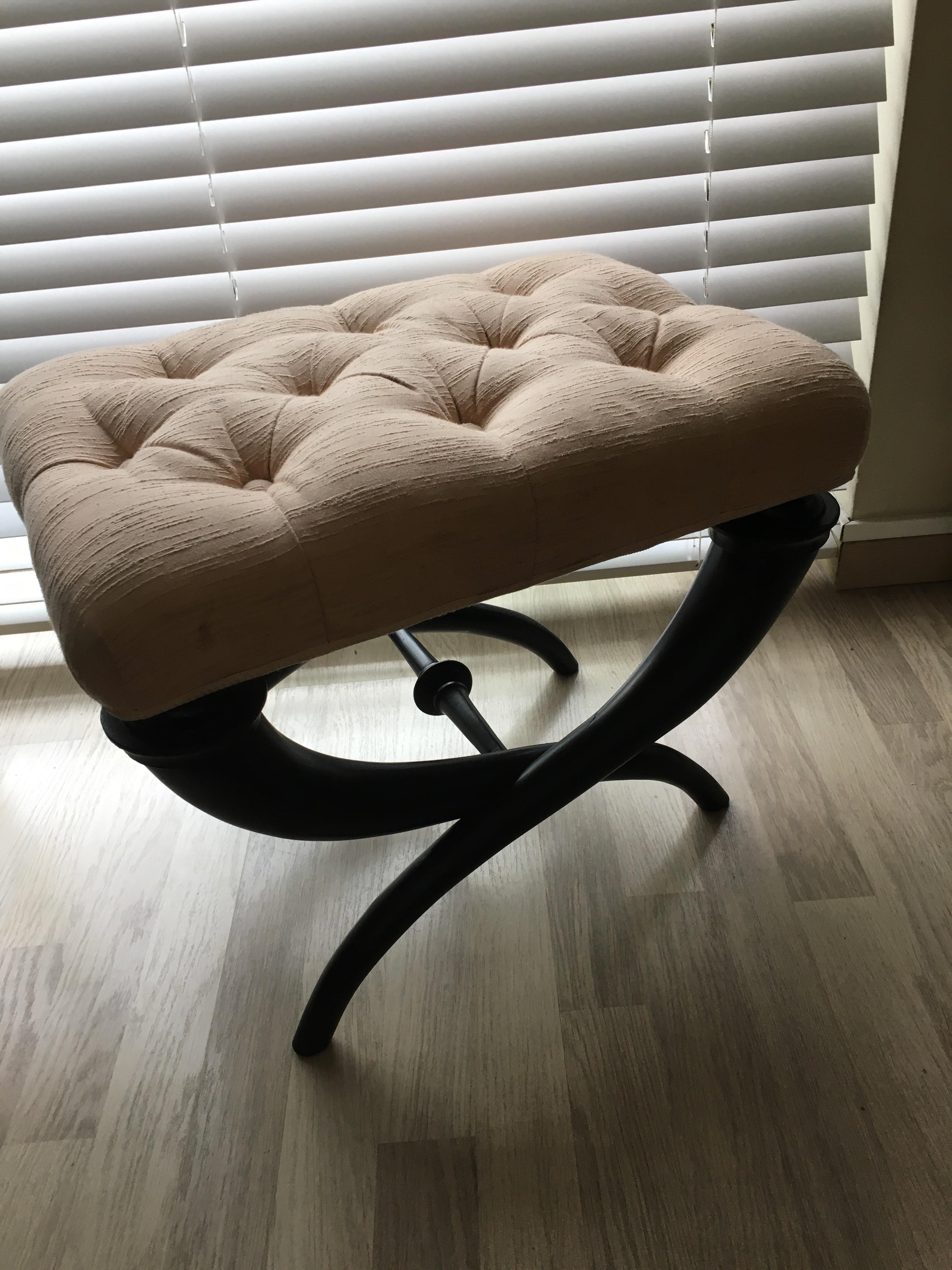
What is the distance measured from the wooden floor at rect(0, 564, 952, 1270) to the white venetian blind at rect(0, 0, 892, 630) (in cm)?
47

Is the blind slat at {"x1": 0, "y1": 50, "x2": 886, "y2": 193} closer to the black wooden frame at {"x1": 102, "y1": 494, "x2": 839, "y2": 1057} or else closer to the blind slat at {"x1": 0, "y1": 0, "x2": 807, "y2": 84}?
the blind slat at {"x1": 0, "y1": 0, "x2": 807, "y2": 84}

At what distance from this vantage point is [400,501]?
0.54 metres

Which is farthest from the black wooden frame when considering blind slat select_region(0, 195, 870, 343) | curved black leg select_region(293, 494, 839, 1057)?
blind slat select_region(0, 195, 870, 343)

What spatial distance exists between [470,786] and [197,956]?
332mm

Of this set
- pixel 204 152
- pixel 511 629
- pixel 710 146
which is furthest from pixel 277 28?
pixel 511 629

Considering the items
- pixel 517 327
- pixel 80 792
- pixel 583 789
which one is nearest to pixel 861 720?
pixel 583 789

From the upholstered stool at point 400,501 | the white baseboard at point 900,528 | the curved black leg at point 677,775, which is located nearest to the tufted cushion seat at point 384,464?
the upholstered stool at point 400,501

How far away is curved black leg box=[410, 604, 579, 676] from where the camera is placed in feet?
3.56

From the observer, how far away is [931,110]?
3.28ft

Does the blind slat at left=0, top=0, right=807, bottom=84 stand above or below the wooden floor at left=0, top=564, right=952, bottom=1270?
above

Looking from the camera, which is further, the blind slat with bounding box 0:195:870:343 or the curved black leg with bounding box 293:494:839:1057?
the blind slat with bounding box 0:195:870:343

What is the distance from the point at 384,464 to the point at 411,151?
0.62m

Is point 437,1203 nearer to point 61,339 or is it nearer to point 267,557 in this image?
point 267,557

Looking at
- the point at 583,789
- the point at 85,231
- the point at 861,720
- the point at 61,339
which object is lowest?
the point at 861,720
